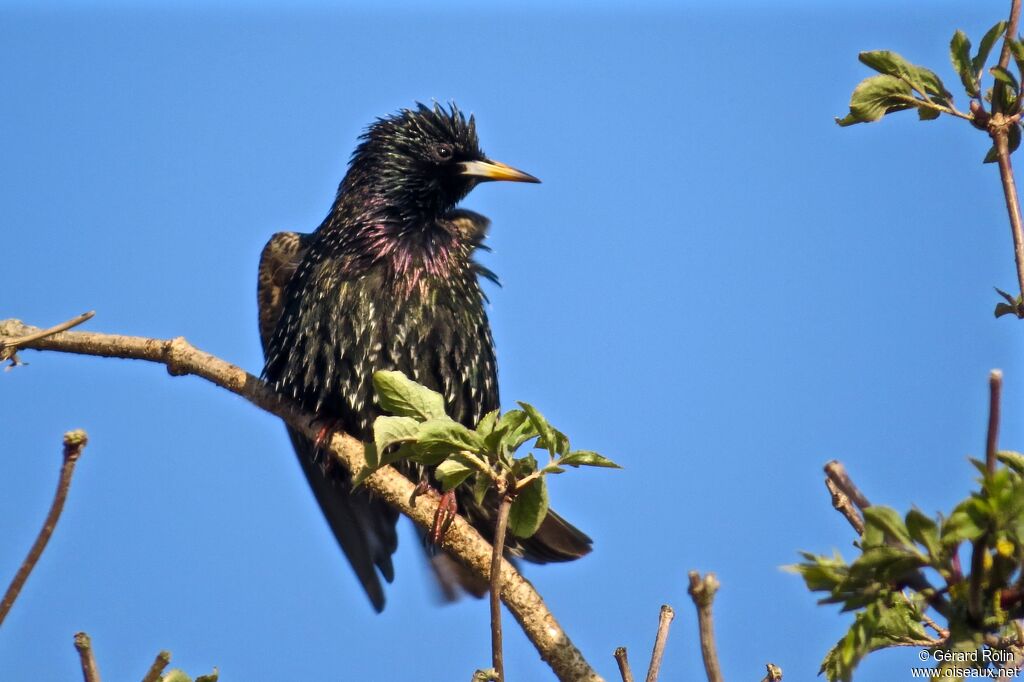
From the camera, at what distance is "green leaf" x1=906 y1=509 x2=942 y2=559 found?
169cm

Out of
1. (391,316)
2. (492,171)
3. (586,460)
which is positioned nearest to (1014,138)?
(586,460)

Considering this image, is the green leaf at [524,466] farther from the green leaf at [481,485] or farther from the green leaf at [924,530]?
the green leaf at [924,530]

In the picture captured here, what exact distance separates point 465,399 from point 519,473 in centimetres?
285

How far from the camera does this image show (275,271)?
20.6 ft

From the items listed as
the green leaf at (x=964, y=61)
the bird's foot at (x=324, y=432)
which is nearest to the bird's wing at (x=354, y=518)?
the bird's foot at (x=324, y=432)

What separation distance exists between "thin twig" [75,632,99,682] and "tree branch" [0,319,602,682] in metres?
1.00

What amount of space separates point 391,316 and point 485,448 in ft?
9.19

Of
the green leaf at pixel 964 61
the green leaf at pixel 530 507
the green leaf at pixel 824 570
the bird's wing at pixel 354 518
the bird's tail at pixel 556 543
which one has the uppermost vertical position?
the bird's wing at pixel 354 518

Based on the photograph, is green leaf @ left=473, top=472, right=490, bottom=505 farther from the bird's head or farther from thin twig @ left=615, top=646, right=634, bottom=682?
the bird's head

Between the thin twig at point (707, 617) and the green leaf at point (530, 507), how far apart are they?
0.99 meters

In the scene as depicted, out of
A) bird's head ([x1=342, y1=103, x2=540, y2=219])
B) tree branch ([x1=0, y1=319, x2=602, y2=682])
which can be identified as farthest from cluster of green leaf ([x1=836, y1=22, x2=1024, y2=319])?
bird's head ([x1=342, y1=103, x2=540, y2=219])

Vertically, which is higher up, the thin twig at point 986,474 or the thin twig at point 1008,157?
the thin twig at point 1008,157

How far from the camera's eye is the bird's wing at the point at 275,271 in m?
6.21

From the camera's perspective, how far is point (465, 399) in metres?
5.28
